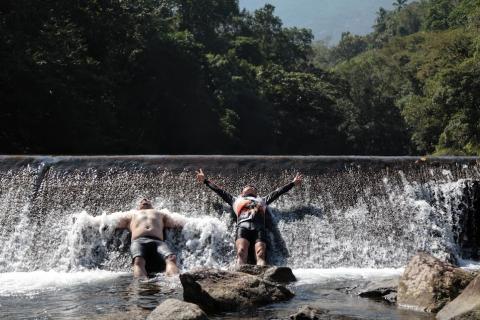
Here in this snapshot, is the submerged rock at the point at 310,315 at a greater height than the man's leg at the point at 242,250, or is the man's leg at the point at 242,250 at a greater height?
the man's leg at the point at 242,250

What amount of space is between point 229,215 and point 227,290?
414cm

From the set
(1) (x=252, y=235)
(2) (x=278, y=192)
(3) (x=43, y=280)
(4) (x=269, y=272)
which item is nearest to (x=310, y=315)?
(4) (x=269, y=272)

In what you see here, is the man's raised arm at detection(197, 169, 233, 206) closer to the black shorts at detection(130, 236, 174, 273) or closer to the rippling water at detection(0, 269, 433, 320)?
the black shorts at detection(130, 236, 174, 273)

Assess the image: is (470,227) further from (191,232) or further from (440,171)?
(191,232)

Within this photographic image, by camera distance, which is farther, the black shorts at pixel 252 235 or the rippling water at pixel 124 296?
the black shorts at pixel 252 235

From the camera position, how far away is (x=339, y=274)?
10648 millimetres

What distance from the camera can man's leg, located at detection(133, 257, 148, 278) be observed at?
1020 centimetres

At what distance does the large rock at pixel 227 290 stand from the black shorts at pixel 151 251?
2.52 m

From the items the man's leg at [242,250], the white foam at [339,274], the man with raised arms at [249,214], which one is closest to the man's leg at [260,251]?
the man with raised arms at [249,214]

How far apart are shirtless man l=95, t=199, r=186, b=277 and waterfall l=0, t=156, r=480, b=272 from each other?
0.25m

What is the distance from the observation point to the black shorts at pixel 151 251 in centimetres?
1055

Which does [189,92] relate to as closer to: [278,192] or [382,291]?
[278,192]

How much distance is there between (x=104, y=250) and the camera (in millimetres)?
11523

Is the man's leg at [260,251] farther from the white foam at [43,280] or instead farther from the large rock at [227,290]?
the large rock at [227,290]
